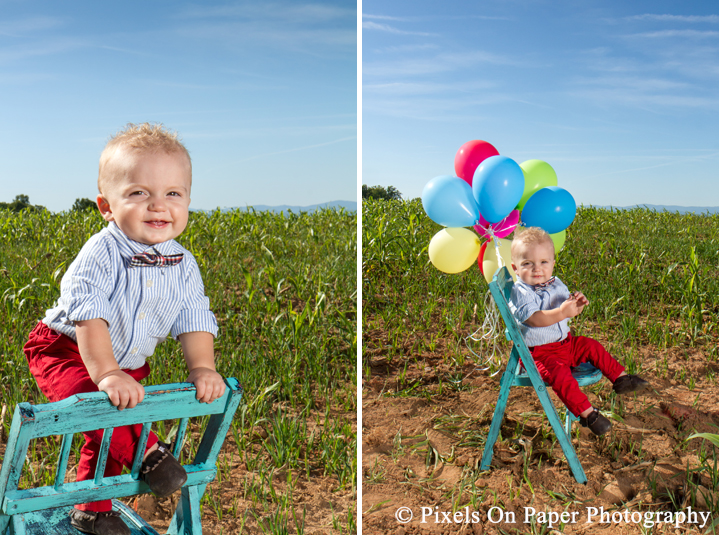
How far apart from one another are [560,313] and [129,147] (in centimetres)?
193

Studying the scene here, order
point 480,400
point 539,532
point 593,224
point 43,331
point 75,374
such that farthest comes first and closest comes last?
point 593,224 < point 480,400 < point 539,532 < point 43,331 < point 75,374

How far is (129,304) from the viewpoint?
1.87 metres

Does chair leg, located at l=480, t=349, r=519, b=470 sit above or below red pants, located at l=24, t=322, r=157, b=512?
below

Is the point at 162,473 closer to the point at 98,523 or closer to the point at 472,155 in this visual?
the point at 98,523

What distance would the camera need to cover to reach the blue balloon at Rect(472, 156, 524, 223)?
9.45 ft

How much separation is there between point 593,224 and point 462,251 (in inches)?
278

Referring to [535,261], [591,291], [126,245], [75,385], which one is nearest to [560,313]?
[535,261]

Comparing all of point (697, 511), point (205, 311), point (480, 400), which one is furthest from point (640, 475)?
point (205, 311)

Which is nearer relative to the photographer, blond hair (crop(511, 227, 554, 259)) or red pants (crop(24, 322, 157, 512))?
red pants (crop(24, 322, 157, 512))

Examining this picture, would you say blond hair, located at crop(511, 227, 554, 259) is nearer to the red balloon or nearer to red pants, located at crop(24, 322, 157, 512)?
the red balloon

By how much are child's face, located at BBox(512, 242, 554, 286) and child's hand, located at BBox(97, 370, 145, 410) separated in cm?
188

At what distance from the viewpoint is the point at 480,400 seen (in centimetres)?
344

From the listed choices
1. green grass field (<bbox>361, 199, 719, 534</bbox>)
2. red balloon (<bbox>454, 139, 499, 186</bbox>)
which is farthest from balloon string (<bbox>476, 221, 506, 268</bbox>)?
green grass field (<bbox>361, 199, 719, 534</bbox>)

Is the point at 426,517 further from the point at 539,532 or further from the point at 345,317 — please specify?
the point at 345,317
